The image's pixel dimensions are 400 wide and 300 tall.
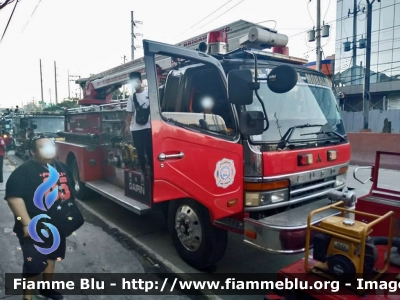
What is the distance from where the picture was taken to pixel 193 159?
3.43 m

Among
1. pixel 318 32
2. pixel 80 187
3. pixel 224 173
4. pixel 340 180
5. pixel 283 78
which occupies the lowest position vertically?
pixel 80 187

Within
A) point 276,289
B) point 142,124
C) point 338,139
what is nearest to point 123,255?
point 142,124

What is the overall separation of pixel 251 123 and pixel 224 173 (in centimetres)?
59

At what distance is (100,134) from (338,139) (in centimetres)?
409

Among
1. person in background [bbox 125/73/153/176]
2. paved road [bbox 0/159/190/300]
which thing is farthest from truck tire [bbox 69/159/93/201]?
person in background [bbox 125/73/153/176]

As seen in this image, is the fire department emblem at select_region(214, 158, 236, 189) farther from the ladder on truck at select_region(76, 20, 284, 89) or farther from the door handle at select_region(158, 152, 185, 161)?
the ladder on truck at select_region(76, 20, 284, 89)

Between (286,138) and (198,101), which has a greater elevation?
(198,101)

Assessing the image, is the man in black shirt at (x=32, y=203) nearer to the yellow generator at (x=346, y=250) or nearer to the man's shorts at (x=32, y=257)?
the man's shorts at (x=32, y=257)

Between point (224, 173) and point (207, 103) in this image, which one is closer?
point (224, 173)

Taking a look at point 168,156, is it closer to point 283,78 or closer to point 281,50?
point 283,78

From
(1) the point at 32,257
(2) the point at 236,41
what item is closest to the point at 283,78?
(2) the point at 236,41

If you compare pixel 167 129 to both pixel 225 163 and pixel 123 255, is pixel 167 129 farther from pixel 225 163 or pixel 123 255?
pixel 123 255

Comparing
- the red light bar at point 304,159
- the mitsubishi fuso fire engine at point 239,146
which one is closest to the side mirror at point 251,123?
the mitsubishi fuso fire engine at point 239,146

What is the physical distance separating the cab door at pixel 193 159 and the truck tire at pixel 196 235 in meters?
0.21
